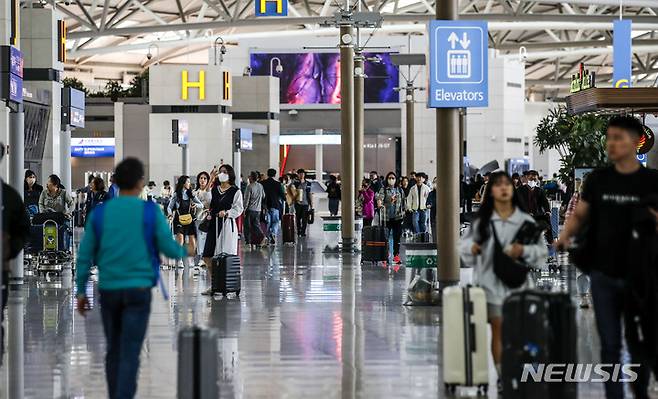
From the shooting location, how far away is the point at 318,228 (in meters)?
45.5

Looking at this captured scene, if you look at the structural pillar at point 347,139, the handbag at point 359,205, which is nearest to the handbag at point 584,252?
the structural pillar at point 347,139

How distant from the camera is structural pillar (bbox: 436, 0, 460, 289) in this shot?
1700cm

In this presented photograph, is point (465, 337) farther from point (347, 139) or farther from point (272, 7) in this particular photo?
point (272, 7)

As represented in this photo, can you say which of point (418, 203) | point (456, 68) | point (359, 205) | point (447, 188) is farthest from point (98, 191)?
point (359, 205)

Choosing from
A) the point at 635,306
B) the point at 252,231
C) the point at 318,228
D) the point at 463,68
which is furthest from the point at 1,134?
the point at 318,228

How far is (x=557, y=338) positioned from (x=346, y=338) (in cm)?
503

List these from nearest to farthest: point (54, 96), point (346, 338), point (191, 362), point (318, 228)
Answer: point (191, 362)
point (346, 338)
point (54, 96)
point (318, 228)

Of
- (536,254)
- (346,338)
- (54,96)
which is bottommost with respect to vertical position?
(346,338)

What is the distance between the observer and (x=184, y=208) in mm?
23297

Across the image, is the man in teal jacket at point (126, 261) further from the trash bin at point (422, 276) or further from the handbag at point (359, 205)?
the handbag at point (359, 205)

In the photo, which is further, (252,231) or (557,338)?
(252,231)

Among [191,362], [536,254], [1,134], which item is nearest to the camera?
[191,362]

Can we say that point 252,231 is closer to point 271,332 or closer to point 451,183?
point 451,183

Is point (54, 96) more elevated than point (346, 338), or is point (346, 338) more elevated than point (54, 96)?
point (54, 96)
